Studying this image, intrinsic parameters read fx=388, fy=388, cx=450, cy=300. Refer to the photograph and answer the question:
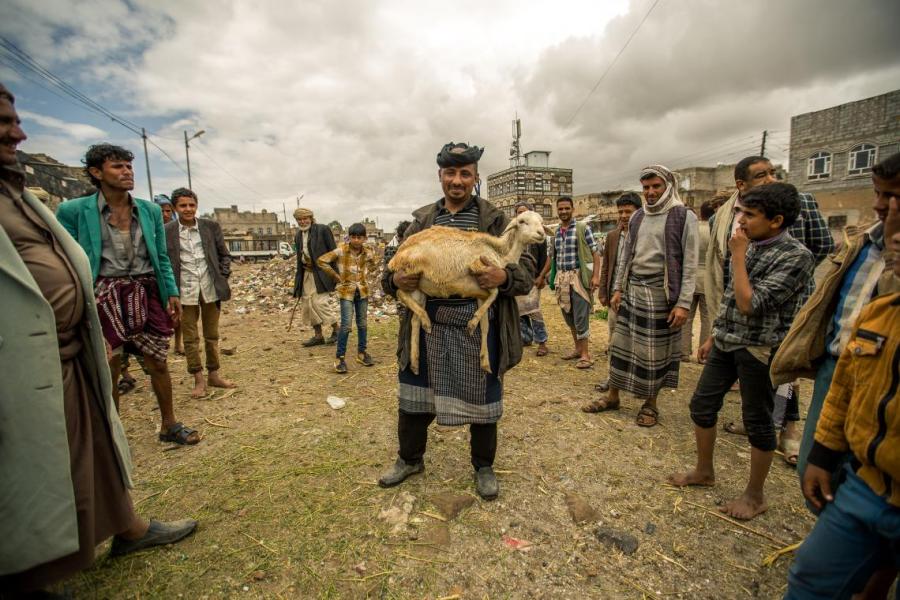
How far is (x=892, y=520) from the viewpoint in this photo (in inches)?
49.2

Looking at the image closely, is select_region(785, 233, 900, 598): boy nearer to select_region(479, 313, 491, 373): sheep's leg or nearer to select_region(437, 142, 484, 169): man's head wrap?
select_region(479, 313, 491, 373): sheep's leg

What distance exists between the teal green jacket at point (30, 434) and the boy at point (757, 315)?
364 centimetres

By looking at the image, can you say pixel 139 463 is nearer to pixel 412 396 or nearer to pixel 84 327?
pixel 84 327

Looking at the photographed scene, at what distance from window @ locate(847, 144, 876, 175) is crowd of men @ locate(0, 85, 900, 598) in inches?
993

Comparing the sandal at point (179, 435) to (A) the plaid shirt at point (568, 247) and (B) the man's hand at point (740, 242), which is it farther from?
(A) the plaid shirt at point (568, 247)

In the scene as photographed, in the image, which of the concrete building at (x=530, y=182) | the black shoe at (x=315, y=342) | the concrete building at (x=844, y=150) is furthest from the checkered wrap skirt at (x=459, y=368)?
the concrete building at (x=530, y=182)

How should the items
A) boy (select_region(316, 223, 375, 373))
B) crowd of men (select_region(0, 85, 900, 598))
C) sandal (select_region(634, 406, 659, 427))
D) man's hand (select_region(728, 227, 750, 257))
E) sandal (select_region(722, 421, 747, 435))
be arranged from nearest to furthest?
1. crowd of men (select_region(0, 85, 900, 598))
2. man's hand (select_region(728, 227, 750, 257))
3. sandal (select_region(722, 421, 747, 435))
4. sandal (select_region(634, 406, 659, 427))
5. boy (select_region(316, 223, 375, 373))

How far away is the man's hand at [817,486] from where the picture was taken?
152 cm

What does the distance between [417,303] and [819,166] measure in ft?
98.0

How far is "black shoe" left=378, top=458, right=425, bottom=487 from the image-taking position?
9.94 feet

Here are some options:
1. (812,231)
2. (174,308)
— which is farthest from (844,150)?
(174,308)

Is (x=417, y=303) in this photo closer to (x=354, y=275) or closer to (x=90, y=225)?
(x=90, y=225)

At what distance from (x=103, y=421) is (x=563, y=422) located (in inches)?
146

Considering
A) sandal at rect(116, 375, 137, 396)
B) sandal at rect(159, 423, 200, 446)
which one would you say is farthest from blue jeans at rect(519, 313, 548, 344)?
sandal at rect(116, 375, 137, 396)
